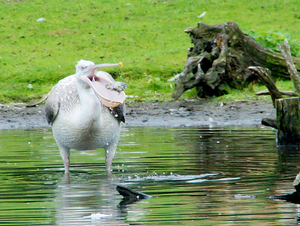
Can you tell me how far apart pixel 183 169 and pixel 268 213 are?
9.43 ft

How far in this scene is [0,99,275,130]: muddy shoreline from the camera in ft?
46.8

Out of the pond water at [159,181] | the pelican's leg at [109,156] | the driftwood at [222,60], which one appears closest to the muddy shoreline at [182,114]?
the driftwood at [222,60]

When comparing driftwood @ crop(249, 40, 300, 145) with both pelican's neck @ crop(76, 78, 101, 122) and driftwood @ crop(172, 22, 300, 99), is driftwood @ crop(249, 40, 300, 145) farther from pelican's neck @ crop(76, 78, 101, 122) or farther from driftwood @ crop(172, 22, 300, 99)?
driftwood @ crop(172, 22, 300, 99)

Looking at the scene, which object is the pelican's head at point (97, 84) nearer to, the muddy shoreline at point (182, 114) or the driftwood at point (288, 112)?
the driftwood at point (288, 112)

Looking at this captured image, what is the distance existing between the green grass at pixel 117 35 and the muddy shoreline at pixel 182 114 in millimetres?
941

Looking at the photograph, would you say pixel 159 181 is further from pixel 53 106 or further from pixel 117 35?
pixel 117 35

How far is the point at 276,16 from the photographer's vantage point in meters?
24.5

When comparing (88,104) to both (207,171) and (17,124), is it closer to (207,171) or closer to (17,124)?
(207,171)

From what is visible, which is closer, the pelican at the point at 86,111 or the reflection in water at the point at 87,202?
the reflection in water at the point at 87,202

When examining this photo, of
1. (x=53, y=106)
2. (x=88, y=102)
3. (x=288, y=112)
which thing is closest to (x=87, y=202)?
(x=88, y=102)

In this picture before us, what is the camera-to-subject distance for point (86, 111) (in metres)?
7.26

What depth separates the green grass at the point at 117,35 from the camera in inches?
733

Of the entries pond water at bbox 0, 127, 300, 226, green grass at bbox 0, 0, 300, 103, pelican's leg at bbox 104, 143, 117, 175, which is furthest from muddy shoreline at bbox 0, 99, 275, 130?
pelican's leg at bbox 104, 143, 117, 175

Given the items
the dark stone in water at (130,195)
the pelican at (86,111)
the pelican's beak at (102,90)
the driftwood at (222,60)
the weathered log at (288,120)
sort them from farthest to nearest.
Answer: the driftwood at (222,60) → the weathered log at (288,120) → the pelican at (86,111) → the pelican's beak at (102,90) → the dark stone in water at (130,195)
